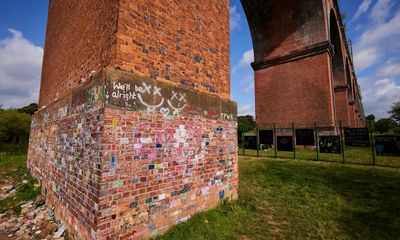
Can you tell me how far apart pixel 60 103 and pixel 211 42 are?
336cm

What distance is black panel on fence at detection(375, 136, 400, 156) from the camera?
652 cm

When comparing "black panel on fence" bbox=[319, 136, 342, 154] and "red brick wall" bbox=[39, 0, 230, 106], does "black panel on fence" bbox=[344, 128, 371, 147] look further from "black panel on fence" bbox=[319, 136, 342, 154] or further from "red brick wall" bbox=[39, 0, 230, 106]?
"red brick wall" bbox=[39, 0, 230, 106]

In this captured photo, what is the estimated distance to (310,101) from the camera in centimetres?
1142

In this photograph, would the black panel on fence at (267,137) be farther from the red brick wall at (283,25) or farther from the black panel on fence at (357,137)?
the red brick wall at (283,25)

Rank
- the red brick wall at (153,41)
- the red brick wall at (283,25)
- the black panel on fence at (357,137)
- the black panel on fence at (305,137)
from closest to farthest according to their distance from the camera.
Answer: the red brick wall at (153,41) < the black panel on fence at (357,137) < the black panel on fence at (305,137) < the red brick wall at (283,25)

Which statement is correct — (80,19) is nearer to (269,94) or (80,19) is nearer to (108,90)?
(108,90)

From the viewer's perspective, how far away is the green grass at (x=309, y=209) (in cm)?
296

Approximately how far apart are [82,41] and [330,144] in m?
9.04

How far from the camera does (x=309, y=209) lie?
3.82m

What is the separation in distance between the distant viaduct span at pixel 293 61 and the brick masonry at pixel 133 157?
9.50 metres

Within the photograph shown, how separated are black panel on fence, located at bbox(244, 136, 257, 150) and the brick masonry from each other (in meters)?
6.23

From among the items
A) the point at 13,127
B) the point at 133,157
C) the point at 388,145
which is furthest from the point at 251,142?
the point at 13,127

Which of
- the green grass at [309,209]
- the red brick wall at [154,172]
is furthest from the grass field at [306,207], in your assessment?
the red brick wall at [154,172]

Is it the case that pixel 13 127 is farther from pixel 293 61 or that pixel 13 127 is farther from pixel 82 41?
pixel 293 61
